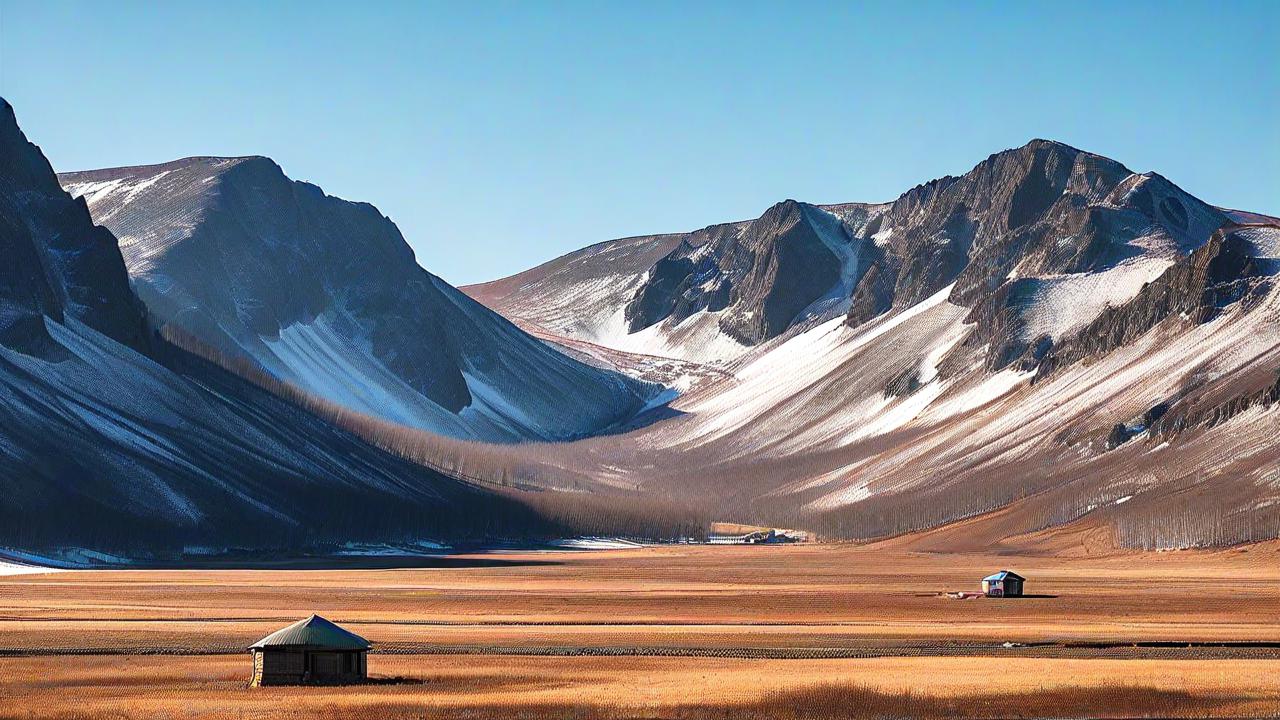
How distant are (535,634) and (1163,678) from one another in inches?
1450

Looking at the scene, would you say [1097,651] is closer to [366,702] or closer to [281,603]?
[366,702]

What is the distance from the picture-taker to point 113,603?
408 feet

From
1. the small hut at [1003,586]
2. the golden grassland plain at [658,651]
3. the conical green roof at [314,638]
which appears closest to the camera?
the golden grassland plain at [658,651]

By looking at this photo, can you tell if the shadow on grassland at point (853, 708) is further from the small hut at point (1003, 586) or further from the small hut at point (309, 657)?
the small hut at point (1003, 586)

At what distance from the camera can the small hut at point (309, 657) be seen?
70.7m

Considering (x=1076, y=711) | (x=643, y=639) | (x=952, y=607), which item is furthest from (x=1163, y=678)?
(x=952, y=607)

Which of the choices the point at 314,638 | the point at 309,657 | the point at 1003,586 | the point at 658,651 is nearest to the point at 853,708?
the point at 314,638

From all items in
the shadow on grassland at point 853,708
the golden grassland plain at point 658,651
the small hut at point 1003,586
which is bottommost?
the shadow on grassland at point 853,708

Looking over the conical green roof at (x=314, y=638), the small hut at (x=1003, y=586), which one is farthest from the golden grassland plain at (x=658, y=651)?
the conical green roof at (x=314, y=638)

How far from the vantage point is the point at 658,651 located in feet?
283

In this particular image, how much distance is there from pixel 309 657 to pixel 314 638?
75cm

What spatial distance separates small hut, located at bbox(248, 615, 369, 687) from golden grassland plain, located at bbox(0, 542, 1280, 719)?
1.33m

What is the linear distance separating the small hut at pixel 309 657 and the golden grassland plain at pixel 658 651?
1.33 meters

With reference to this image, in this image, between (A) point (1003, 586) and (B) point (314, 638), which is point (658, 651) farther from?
(A) point (1003, 586)
